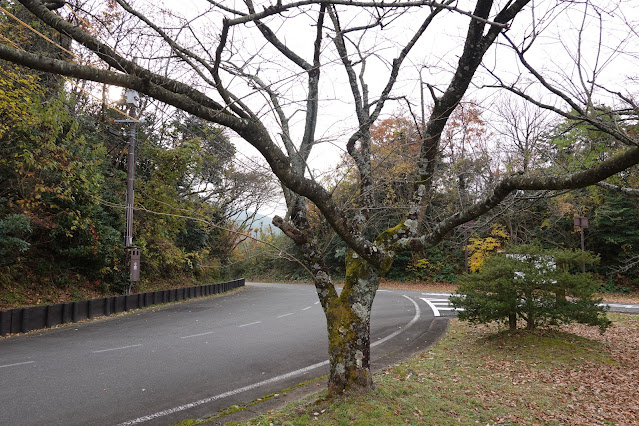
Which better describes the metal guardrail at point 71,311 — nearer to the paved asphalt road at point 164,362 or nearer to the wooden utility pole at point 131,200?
the paved asphalt road at point 164,362

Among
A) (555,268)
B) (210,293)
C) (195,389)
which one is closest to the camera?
(195,389)

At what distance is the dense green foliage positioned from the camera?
7.86 m

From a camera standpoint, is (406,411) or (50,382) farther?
(50,382)

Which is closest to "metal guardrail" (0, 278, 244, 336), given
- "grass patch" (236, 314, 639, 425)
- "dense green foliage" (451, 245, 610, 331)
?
"grass patch" (236, 314, 639, 425)

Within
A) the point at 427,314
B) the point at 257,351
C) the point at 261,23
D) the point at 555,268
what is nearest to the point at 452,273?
the point at 427,314

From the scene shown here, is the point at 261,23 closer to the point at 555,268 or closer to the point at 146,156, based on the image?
the point at 555,268

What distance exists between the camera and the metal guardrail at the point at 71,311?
32.5ft

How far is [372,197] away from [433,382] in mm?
3023

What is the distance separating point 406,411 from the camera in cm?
448

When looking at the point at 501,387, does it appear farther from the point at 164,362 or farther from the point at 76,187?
the point at 76,187

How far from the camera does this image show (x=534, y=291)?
327 inches

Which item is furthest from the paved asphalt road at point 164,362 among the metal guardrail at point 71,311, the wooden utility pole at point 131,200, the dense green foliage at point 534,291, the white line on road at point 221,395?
the wooden utility pole at point 131,200

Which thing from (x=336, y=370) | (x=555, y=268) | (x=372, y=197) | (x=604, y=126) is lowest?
(x=336, y=370)

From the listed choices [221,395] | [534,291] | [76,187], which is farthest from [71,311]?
[534,291]
